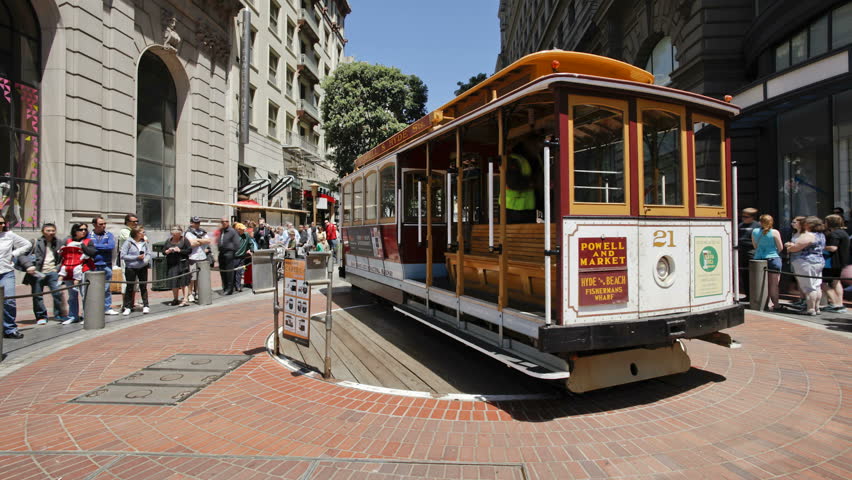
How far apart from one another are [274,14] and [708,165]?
27.8 metres

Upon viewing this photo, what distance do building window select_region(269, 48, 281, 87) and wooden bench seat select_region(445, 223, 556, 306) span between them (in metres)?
23.6

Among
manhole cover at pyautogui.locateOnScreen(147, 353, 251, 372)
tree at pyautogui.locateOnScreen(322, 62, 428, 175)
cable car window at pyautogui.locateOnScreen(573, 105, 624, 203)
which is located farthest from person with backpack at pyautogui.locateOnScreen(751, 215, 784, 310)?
tree at pyautogui.locateOnScreen(322, 62, 428, 175)

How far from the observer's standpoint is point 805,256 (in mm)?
7902

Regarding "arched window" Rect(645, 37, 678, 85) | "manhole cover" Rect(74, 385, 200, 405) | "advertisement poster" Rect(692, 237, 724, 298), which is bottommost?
"manhole cover" Rect(74, 385, 200, 405)

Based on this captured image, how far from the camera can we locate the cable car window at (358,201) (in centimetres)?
915

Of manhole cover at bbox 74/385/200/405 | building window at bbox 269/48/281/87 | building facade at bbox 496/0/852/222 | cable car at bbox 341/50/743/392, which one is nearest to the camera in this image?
cable car at bbox 341/50/743/392

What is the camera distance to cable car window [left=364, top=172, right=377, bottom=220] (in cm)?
831

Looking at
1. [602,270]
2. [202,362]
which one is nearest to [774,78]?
[602,270]

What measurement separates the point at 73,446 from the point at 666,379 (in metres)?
5.68

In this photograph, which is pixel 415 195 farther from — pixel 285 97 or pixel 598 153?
pixel 285 97

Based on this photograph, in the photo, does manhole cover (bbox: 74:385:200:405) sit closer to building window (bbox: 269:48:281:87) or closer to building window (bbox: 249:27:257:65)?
building window (bbox: 249:27:257:65)

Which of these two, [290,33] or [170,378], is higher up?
[290,33]

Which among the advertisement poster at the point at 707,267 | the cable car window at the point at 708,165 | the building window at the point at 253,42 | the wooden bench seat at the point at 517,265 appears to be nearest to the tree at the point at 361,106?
the building window at the point at 253,42

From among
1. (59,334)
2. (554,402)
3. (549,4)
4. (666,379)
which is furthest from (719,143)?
(549,4)
